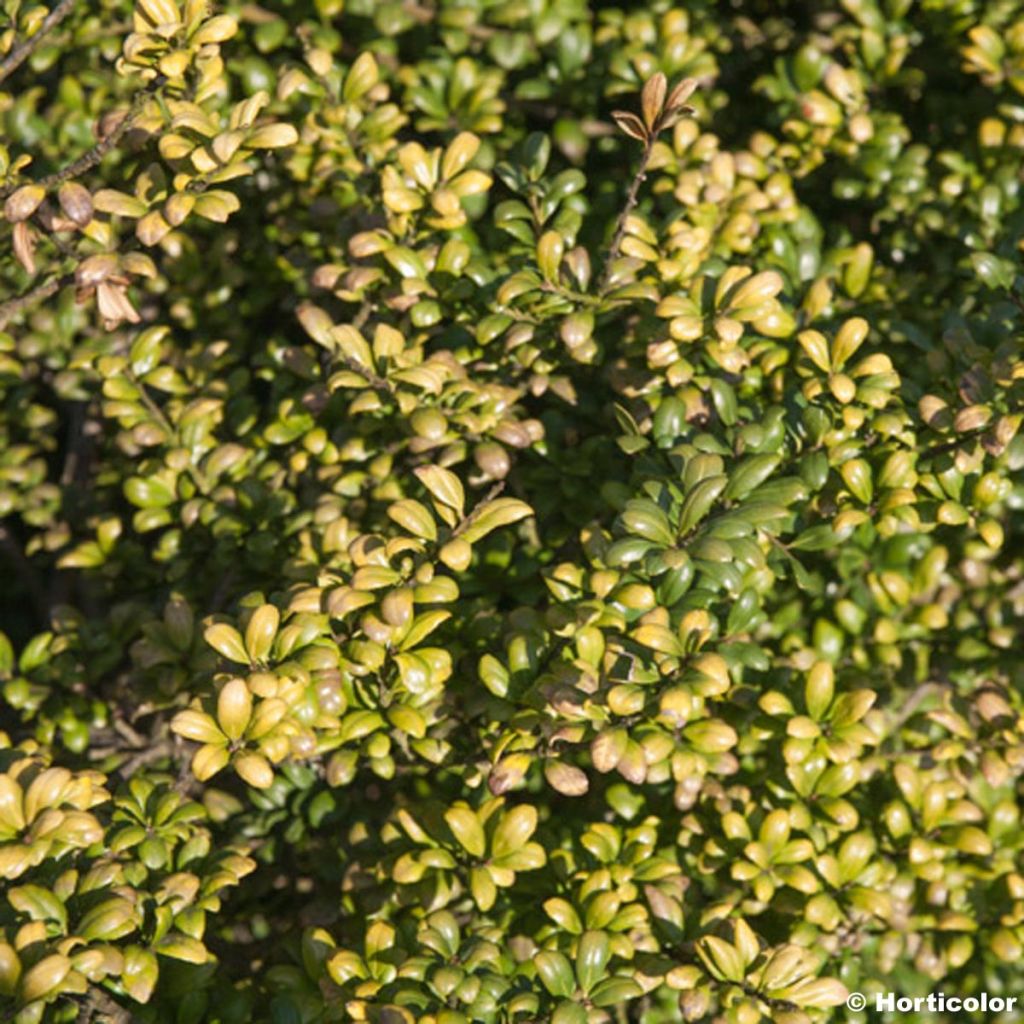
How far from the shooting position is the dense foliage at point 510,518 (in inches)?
64.9

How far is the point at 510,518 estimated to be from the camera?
66.2 inches

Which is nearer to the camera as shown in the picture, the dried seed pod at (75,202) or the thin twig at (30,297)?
the dried seed pod at (75,202)

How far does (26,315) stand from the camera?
231cm

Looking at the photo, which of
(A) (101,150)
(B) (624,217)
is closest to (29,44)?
(A) (101,150)

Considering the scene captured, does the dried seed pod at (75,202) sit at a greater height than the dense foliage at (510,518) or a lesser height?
greater

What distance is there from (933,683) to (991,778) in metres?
0.28

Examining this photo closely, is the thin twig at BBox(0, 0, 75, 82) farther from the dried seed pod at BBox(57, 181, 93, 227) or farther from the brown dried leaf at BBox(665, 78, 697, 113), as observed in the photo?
the brown dried leaf at BBox(665, 78, 697, 113)

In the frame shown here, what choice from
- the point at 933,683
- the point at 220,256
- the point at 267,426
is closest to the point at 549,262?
the point at 267,426

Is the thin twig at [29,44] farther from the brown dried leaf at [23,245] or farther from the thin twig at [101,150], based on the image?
the brown dried leaf at [23,245]

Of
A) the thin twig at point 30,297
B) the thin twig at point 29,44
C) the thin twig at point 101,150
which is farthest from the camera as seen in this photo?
the thin twig at point 30,297

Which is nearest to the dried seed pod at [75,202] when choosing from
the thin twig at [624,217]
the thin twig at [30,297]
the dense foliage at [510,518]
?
the dense foliage at [510,518]

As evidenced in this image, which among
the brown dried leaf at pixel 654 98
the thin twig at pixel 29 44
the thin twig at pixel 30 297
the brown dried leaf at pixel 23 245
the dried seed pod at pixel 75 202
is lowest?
the thin twig at pixel 30 297

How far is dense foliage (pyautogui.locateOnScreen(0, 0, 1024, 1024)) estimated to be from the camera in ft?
5.41

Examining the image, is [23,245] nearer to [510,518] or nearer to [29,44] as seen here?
[29,44]
